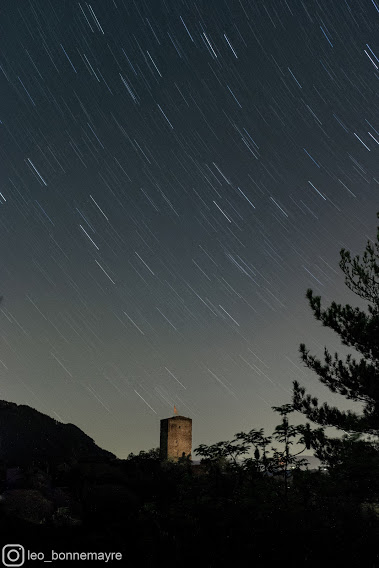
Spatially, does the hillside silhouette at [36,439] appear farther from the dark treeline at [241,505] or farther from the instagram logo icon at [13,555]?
the instagram logo icon at [13,555]

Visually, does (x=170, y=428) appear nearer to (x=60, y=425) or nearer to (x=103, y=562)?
(x=60, y=425)

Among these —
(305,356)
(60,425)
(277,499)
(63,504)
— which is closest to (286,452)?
(277,499)

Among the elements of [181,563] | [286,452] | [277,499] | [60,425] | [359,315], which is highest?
[359,315]

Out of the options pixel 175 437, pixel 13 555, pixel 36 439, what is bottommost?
pixel 13 555

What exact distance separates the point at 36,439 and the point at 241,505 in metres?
18.1

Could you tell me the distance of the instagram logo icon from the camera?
6048 mm

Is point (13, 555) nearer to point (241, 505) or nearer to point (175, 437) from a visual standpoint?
point (241, 505)

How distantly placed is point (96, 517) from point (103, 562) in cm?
540

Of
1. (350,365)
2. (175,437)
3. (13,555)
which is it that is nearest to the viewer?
(13,555)

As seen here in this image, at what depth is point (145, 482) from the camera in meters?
14.6

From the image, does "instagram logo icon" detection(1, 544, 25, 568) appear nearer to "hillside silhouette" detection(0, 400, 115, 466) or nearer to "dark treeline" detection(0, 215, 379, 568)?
"dark treeline" detection(0, 215, 379, 568)

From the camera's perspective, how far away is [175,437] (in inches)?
1143

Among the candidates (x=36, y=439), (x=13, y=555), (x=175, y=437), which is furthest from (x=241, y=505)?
(x=175, y=437)

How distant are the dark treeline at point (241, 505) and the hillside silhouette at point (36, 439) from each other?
6446mm
